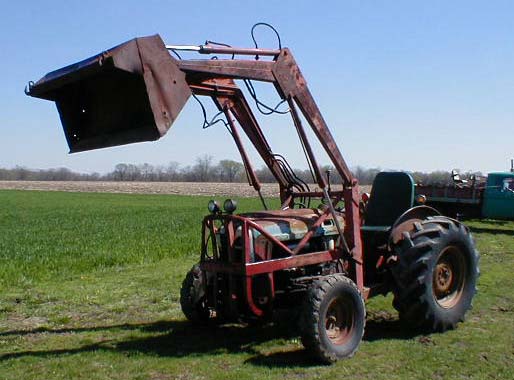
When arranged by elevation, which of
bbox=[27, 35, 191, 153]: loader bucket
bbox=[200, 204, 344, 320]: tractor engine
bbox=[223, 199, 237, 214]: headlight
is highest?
bbox=[27, 35, 191, 153]: loader bucket

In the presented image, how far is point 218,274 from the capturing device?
646cm

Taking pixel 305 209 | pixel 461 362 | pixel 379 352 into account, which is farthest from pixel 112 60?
pixel 461 362

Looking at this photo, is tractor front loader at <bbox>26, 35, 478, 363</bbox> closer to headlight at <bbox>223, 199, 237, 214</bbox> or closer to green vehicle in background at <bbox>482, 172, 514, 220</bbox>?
headlight at <bbox>223, 199, 237, 214</bbox>

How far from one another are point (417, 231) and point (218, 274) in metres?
2.31

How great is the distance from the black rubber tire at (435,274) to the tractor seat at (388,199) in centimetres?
72

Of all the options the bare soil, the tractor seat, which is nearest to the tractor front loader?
the tractor seat

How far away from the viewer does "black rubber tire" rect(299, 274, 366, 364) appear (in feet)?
18.7

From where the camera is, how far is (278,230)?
21.0 feet

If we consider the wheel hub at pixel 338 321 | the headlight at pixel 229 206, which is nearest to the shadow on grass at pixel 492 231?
the wheel hub at pixel 338 321

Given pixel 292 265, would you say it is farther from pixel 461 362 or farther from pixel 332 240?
pixel 461 362

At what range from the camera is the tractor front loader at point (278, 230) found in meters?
5.48

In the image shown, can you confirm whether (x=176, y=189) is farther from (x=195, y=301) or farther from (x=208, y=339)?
(x=208, y=339)

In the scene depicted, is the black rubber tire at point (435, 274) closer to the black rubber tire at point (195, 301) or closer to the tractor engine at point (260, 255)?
the tractor engine at point (260, 255)

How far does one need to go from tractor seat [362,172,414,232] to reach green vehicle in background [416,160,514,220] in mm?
11882
